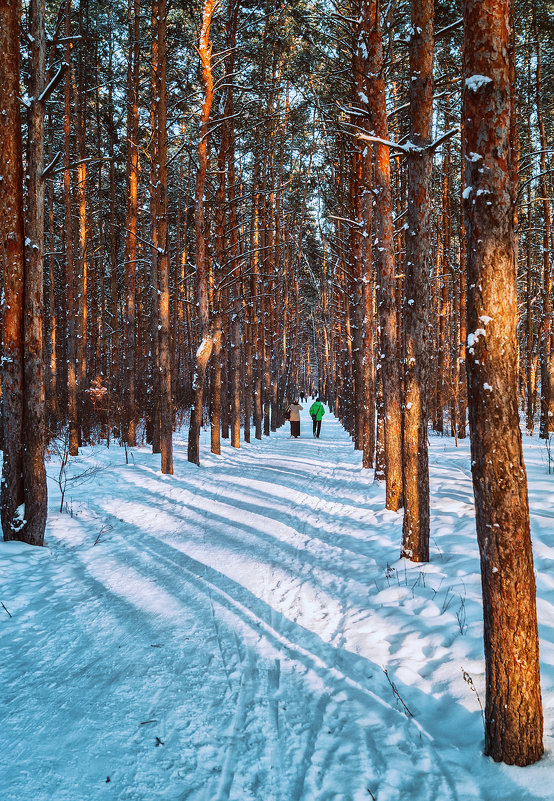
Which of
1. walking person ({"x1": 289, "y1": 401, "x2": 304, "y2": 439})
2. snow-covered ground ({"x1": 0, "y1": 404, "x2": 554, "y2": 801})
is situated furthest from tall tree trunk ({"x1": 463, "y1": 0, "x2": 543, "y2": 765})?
walking person ({"x1": 289, "y1": 401, "x2": 304, "y2": 439})

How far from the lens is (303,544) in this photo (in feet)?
22.3

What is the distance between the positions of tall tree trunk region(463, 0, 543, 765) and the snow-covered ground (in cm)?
35

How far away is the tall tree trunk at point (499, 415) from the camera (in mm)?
2619

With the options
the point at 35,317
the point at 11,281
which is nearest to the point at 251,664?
the point at 35,317

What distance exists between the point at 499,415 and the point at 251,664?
257 cm

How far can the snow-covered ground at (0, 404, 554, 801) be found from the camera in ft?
8.50

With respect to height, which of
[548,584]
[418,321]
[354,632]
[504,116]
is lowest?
[354,632]

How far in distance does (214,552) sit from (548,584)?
3.76 m

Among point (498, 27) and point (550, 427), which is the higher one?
point (498, 27)

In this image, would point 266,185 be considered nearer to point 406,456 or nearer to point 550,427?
point 550,427

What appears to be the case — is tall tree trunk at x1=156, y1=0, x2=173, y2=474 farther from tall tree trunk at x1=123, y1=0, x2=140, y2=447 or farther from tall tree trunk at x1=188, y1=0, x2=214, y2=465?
tall tree trunk at x1=123, y1=0, x2=140, y2=447

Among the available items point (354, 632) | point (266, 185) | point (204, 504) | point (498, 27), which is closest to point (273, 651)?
point (354, 632)

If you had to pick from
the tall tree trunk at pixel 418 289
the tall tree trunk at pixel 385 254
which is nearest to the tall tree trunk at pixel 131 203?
the tall tree trunk at pixel 385 254

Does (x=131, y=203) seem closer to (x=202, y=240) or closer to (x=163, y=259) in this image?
(x=202, y=240)
